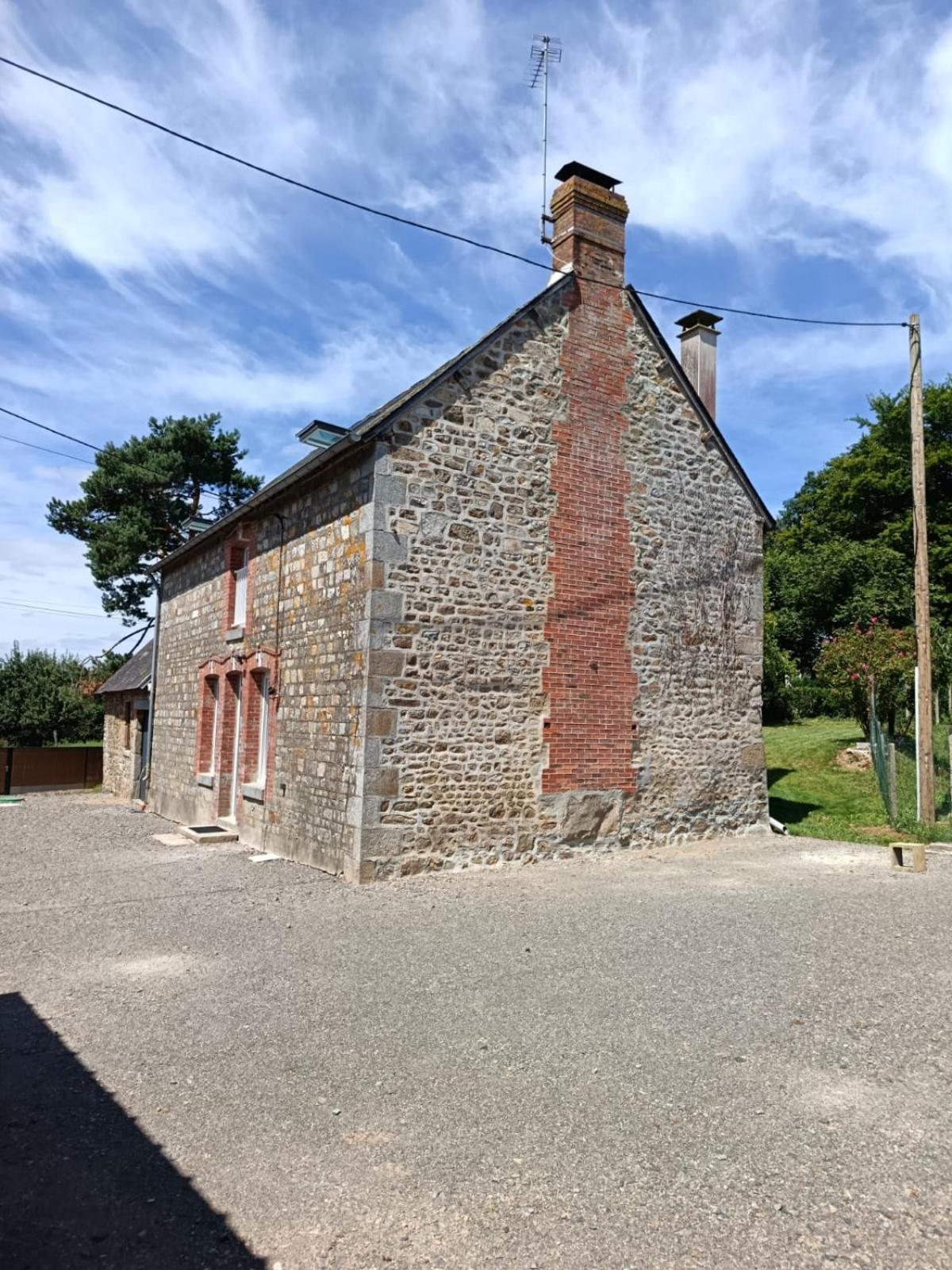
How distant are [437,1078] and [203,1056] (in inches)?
51.6

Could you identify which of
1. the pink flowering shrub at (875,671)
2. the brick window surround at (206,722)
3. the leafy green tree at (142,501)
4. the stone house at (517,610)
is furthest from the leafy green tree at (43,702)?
the pink flowering shrub at (875,671)

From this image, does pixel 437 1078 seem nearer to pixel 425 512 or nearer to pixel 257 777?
pixel 425 512

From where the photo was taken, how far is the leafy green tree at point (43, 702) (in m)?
33.3

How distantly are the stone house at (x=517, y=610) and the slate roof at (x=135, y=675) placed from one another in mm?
7216

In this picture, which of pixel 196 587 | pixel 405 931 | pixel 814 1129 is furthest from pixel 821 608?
pixel 814 1129

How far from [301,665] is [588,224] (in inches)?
284

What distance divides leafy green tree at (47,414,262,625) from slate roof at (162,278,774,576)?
49.8ft

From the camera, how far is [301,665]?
1127 centimetres

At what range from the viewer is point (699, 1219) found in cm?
315

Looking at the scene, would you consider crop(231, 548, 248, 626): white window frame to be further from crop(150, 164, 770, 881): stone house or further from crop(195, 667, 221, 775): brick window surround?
crop(195, 667, 221, 775): brick window surround

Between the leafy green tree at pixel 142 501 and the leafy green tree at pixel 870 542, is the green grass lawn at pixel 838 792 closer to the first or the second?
the leafy green tree at pixel 870 542

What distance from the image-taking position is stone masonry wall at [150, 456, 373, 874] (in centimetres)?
992

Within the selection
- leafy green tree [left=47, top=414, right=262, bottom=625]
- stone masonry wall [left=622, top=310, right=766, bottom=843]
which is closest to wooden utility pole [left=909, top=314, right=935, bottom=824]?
stone masonry wall [left=622, top=310, right=766, bottom=843]

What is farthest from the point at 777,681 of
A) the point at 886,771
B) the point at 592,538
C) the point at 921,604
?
the point at 592,538
